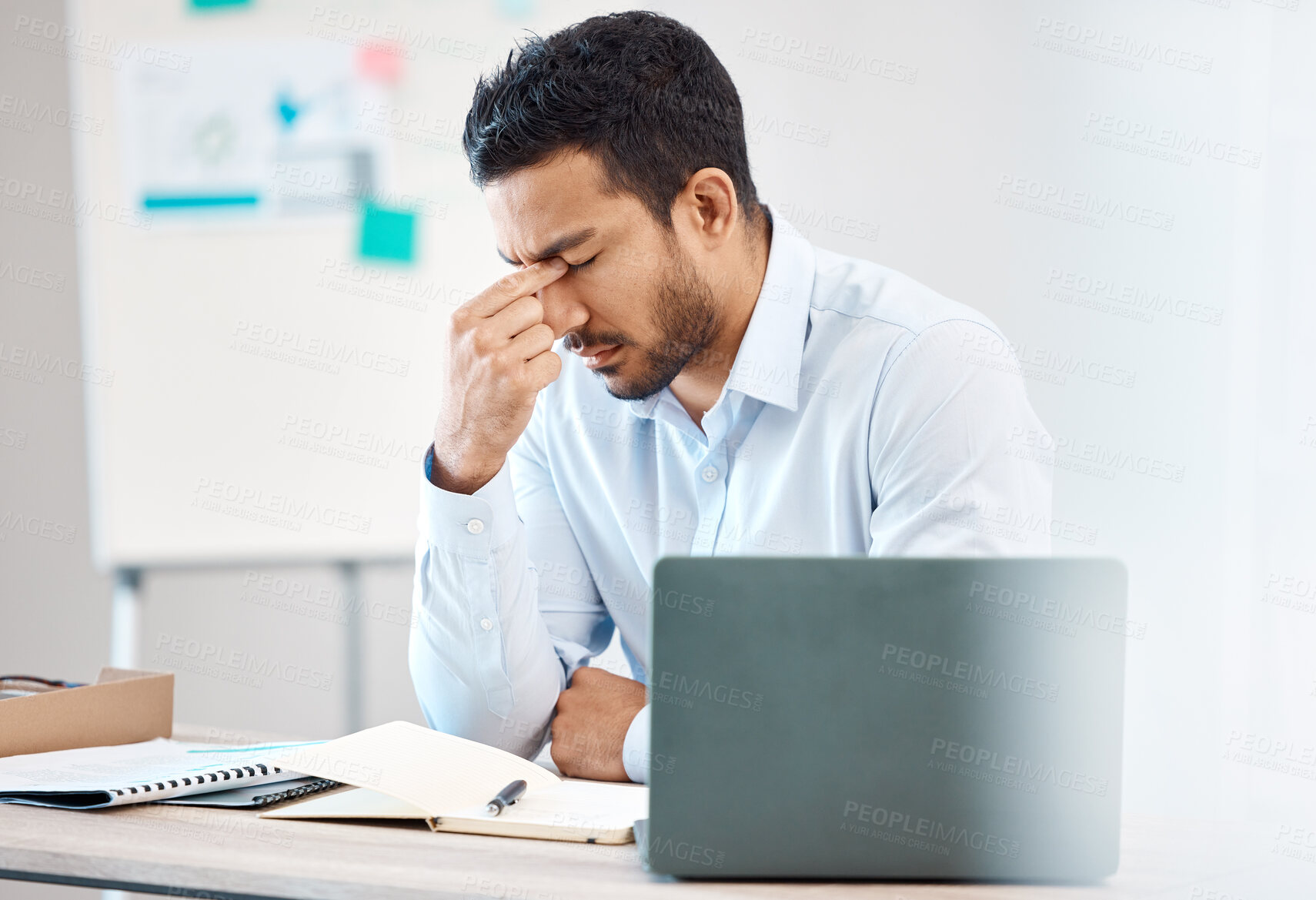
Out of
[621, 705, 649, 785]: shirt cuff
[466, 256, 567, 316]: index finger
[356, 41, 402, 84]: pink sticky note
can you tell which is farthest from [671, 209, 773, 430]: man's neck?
[356, 41, 402, 84]: pink sticky note

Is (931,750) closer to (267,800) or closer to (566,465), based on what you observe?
(267,800)

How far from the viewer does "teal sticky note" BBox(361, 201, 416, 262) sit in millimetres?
2236

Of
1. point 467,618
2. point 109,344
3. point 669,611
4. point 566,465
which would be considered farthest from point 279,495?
point 669,611

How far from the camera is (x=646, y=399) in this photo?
134cm

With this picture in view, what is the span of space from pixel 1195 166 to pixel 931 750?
60.6 inches

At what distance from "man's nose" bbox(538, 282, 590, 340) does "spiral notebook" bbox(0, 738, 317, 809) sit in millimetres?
535

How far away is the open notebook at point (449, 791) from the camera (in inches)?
30.0

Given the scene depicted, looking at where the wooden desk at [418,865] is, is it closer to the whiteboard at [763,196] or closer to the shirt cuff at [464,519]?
the shirt cuff at [464,519]

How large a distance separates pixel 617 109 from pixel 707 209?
0.56 ft

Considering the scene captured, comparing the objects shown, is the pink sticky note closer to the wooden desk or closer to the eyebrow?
the eyebrow

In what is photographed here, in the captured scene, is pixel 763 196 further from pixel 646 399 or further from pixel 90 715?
pixel 90 715

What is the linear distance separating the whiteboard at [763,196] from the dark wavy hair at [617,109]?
2.52 feet

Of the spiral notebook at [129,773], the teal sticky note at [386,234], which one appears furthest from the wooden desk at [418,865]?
the teal sticky note at [386,234]

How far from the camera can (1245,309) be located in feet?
5.77
